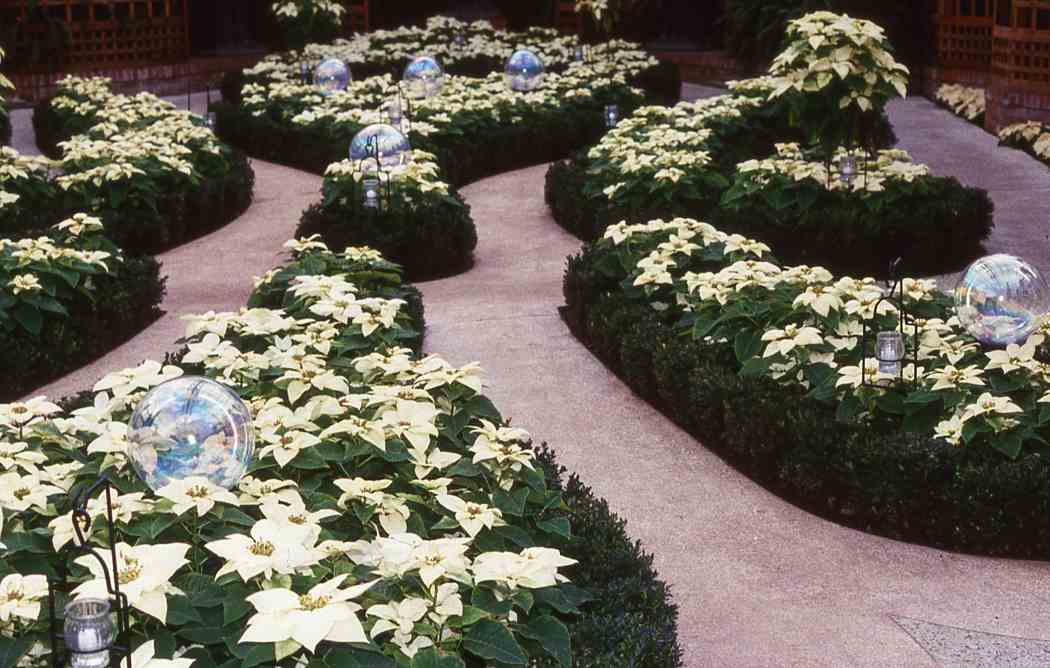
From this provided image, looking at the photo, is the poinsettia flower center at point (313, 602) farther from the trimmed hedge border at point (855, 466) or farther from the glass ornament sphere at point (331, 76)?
the glass ornament sphere at point (331, 76)

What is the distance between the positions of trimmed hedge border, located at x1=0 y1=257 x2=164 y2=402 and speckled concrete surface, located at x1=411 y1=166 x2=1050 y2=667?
189 cm

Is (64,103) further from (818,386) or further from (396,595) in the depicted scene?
(396,595)

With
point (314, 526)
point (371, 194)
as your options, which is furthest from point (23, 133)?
point (314, 526)

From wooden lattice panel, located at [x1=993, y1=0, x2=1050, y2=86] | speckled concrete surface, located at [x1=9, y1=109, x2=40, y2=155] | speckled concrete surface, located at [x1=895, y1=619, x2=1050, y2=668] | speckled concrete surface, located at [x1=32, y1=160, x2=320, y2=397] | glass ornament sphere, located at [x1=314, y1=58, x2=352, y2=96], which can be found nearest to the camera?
speckled concrete surface, located at [x1=895, y1=619, x2=1050, y2=668]

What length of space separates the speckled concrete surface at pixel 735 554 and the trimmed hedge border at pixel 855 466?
8 cm

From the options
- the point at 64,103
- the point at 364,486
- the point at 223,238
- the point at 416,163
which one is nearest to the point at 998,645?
the point at 364,486

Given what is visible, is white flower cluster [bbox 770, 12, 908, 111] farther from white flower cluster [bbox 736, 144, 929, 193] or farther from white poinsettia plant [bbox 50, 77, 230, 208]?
white poinsettia plant [bbox 50, 77, 230, 208]

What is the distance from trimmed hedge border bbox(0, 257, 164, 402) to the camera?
811cm

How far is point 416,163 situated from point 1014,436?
6568mm

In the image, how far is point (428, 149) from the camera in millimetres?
13984

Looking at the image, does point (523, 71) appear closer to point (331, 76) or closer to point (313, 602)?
point (331, 76)

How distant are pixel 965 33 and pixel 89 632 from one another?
1770 centimetres

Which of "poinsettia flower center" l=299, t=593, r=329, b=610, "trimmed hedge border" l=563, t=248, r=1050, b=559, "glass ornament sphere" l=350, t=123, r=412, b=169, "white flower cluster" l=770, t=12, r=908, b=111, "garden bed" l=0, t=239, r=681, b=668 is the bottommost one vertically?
"trimmed hedge border" l=563, t=248, r=1050, b=559

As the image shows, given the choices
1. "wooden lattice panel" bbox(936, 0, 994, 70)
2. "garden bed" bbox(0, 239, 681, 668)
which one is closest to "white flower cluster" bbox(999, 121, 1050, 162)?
"wooden lattice panel" bbox(936, 0, 994, 70)
